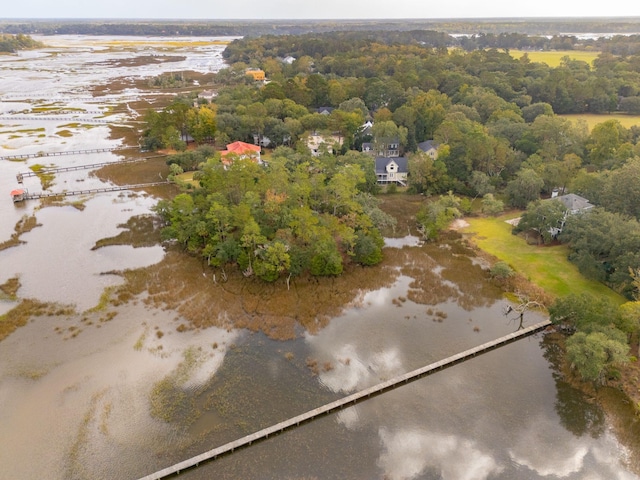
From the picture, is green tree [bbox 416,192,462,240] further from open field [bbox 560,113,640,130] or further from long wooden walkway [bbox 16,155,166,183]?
open field [bbox 560,113,640,130]

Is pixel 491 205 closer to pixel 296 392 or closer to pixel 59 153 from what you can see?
pixel 296 392

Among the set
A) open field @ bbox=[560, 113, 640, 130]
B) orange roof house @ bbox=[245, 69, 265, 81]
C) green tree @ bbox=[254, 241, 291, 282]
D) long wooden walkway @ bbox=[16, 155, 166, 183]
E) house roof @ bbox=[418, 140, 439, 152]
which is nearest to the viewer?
green tree @ bbox=[254, 241, 291, 282]

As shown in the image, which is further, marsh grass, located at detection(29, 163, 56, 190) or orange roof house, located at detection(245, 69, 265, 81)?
orange roof house, located at detection(245, 69, 265, 81)

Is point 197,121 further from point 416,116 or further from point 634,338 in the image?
point 634,338

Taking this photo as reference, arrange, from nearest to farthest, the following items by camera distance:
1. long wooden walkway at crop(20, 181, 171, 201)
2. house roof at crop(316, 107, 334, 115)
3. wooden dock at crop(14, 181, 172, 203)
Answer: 1. wooden dock at crop(14, 181, 172, 203)
2. long wooden walkway at crop(20, 181, 171, 201)
3. house roof at crop(316, 107, 334, 115)

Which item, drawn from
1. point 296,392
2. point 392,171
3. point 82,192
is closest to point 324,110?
point 392,171

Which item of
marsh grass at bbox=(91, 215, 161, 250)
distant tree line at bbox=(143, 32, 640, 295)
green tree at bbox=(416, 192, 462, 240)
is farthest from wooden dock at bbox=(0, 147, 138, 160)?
green tree at bbox=(416, 192, 462, 240)

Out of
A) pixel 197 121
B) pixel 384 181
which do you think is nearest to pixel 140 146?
pixel 197 121
